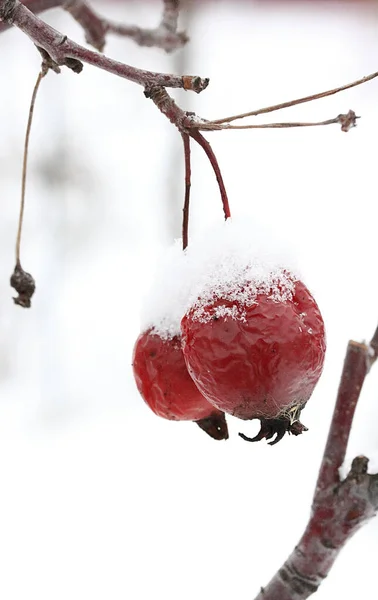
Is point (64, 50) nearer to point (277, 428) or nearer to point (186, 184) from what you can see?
point (186, 184)

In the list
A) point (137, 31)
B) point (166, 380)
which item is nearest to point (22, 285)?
point (166, 380)

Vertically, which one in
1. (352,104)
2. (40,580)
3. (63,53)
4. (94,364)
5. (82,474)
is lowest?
(40,580)

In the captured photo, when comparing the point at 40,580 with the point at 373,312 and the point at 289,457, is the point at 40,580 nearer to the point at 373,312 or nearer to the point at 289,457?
the point at 289,457

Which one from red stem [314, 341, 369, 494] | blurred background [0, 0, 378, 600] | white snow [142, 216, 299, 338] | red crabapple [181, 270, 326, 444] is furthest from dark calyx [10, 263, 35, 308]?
blurred background [0, 0, 378, 600]

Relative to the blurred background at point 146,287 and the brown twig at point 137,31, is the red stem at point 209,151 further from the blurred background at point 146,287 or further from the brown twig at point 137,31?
the blurred background at point 146,287

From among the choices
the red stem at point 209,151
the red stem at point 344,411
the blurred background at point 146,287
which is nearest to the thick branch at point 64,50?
the red stem at point 209,151

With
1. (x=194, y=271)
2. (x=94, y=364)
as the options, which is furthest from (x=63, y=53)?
(x=94, y=364)

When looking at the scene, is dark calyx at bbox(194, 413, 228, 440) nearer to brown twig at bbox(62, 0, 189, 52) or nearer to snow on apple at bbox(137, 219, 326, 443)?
snow on apple at bbox(137, 219, 326, 443)
